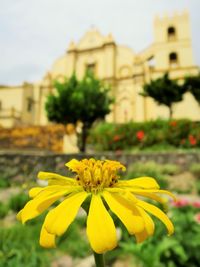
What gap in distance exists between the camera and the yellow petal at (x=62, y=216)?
609 millimetres

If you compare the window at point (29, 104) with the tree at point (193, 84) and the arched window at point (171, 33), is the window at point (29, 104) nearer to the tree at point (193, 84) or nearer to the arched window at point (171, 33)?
the arched window at point (171, 33)

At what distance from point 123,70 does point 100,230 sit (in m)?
31.2

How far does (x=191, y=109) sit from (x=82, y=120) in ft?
54.6

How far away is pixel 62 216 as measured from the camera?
2.14 ft

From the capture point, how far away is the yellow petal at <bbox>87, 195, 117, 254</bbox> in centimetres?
54

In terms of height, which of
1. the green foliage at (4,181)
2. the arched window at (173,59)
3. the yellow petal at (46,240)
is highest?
the arched window at (173,59)

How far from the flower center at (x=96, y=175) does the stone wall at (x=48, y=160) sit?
8.54 m

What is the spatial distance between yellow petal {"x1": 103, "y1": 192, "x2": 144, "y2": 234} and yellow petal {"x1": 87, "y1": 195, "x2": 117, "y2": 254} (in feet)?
0.09

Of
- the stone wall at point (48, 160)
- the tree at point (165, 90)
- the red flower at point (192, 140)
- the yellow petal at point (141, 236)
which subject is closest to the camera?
the yellow petal at point (141, 236)

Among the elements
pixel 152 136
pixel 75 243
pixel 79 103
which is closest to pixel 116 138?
pixel 152 136

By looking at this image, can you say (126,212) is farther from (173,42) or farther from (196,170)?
(173,42)

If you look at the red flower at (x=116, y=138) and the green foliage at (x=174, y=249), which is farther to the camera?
the red flower at (x=116, y=138)

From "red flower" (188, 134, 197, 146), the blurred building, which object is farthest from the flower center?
the blurred building

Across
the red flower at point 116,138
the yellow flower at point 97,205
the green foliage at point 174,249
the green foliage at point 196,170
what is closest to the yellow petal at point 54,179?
the yellow flower at point 97,205
